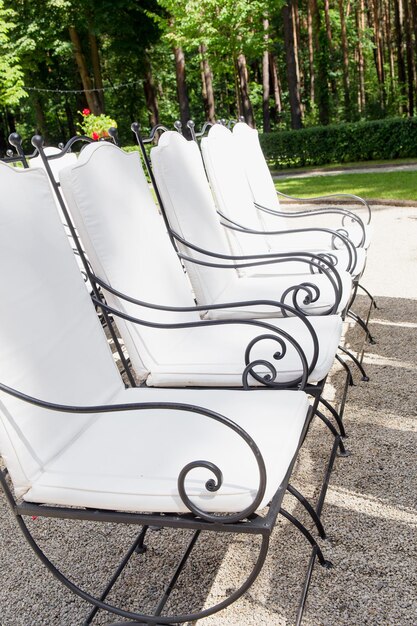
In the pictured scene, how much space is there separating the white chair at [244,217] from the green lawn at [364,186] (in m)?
5.46

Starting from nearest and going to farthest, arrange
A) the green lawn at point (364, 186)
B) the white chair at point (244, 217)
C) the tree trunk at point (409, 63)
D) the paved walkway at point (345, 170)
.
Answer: the white chair at point (244, 217)
the green lawn at point (364, 186)
the paved walkway at point (345, 170)
the tree trunk at point (409, 63)

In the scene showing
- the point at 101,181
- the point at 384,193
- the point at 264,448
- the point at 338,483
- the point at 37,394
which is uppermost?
the point at 101,181

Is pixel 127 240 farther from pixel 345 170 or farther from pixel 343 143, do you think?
pixel 343 143

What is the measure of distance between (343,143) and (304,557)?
17123 mm

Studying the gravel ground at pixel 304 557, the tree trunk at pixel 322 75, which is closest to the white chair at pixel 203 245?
the gravel ground at pixel 304 557

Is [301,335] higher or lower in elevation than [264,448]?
lower

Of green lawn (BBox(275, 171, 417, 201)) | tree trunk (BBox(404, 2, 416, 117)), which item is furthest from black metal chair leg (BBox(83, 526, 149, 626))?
tree trunk (BBox(404, 2, 416, 117))

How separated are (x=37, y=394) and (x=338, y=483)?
141cm

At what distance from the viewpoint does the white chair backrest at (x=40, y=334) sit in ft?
6.01

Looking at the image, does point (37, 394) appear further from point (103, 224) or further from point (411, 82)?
point (411, 82)

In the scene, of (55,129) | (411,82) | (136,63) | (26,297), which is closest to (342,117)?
(411,82)

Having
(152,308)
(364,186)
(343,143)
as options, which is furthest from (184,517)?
(343,143)

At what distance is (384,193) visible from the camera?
33.7 ft

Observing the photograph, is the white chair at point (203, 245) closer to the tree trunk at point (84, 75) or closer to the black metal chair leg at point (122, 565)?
the black metal chair leg at point (122, 565)
